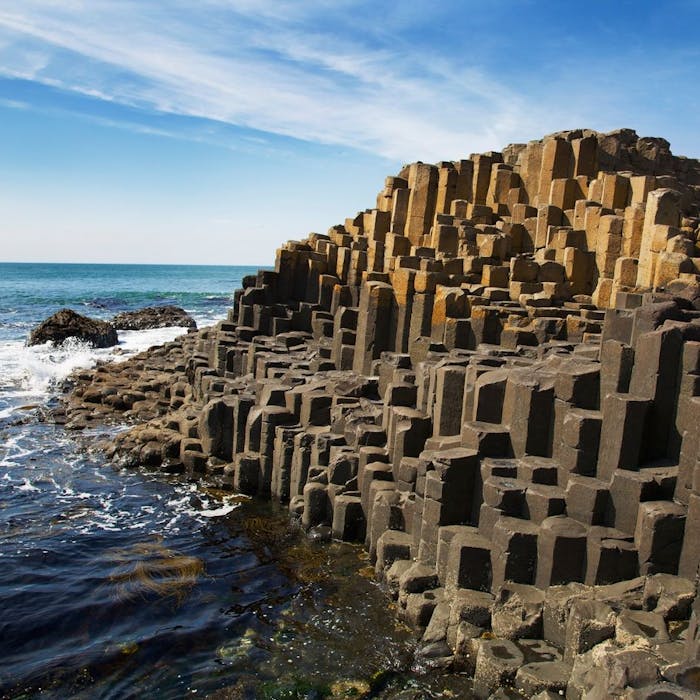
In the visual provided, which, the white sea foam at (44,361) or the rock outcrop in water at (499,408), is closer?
the rock outcrop in water at (499,408)

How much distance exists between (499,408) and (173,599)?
194 inches

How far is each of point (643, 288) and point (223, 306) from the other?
1967 inches

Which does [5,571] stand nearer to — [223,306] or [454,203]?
[454,203]

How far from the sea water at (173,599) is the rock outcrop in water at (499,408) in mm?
568

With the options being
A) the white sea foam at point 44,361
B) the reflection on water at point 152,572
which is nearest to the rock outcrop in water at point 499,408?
the reflection on water at point 152,572

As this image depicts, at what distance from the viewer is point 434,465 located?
9.33 meters

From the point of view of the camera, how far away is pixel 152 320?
4109 cm

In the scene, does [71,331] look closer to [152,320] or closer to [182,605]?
[152,320]

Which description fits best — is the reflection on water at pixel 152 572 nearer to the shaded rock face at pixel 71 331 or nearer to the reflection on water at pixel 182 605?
the reflection on water at pixel 182 605

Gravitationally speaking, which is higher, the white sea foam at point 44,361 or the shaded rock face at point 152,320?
the shaded rock face at point 152,320

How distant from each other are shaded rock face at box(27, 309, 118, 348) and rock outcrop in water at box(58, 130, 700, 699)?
11.3 m

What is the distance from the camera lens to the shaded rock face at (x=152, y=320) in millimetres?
40219

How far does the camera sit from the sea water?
24.6 feet

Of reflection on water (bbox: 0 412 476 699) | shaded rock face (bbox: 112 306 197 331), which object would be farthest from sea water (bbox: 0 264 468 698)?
shaded rock face (bbox: 112 306 197 331)
